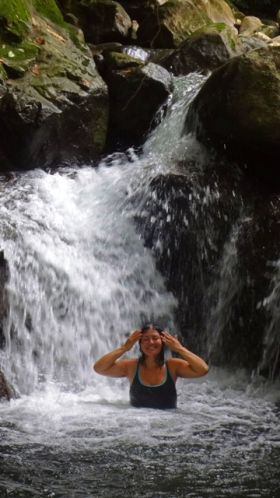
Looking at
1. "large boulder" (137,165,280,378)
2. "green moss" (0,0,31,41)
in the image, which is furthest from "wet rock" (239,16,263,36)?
"large boulder" (137,165,280,378)

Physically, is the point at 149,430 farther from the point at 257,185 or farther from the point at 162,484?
the point at 257,185

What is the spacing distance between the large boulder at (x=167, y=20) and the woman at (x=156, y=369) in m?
8.03

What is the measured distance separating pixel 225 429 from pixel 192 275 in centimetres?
298

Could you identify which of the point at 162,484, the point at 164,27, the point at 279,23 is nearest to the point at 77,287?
the point at 162,484

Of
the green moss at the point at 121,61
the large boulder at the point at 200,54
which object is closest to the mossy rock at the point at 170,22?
the large boulder at the point at 200,54

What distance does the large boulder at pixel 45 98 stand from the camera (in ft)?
29.3

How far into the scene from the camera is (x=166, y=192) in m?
8.35

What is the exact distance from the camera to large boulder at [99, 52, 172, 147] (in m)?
10.0

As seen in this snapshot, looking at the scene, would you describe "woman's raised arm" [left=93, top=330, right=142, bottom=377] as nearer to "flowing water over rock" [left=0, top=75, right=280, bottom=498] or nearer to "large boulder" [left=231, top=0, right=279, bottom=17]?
"flowing water over rock" [left=0, top=75, right=280, bottom=498]

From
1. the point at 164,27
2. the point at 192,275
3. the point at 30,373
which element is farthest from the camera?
the point at 164,27

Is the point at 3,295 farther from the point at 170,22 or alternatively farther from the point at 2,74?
the point at 170,22

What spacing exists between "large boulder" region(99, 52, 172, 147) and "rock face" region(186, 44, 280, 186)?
1461 millimetres

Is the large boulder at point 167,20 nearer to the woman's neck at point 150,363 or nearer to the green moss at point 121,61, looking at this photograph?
the green moss at point 121,61

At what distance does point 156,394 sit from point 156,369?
0.21 m
